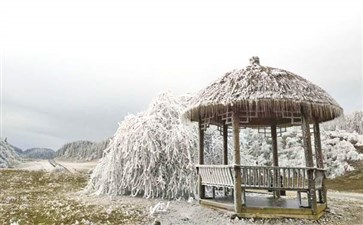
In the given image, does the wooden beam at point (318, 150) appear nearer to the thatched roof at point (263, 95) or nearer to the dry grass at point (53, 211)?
the thatched roof at point (263, 95)

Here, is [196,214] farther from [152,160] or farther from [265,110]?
[265,110]

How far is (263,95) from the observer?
956cm

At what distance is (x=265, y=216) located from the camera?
9.67 metres

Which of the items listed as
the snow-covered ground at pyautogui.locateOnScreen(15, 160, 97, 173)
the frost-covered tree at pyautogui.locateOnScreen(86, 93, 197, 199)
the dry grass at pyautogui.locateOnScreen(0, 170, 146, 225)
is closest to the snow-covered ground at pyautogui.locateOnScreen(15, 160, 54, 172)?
the snow-covered ground at pyautogui.locateOnScreen(15, 160, 97, 173)

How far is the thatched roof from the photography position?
9.61m

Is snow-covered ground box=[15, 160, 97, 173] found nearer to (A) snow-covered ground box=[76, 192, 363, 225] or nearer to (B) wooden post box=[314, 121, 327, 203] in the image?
(A) snow-covered ground box=[76, 192, 363, 225]

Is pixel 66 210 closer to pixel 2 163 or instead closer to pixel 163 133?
pixel 163 133

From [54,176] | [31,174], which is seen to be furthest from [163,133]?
[31,174]

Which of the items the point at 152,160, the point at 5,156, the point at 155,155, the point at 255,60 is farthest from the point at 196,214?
the point at 5,156

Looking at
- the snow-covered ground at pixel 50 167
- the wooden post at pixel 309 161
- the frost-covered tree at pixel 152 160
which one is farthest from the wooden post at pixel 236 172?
the snow-covered ground at pixel 50 167

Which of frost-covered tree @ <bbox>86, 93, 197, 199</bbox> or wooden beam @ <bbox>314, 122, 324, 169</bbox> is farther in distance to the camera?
frost-covered tree @ <bbox>86, 93, 197, 199</bbox>

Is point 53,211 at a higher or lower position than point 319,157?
lower

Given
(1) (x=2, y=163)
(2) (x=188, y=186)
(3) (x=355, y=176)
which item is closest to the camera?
(2) (x=188, y=186)

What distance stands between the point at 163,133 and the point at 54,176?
1050cm
